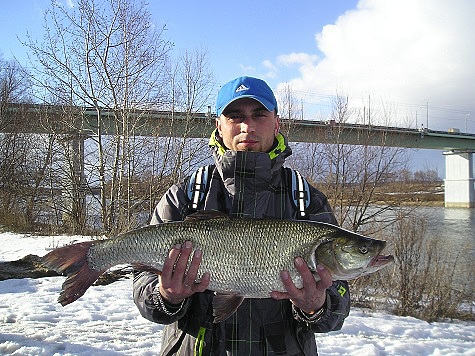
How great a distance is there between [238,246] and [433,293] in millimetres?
9227

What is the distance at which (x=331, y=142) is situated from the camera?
1833cm

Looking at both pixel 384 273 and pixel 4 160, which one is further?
pixel 4 160

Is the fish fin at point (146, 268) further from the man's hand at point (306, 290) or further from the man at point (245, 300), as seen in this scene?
the man's hand at point (306, 290)

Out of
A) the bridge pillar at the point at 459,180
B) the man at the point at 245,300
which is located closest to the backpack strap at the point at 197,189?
the man at the point at 245,300

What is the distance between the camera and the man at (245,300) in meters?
2.30

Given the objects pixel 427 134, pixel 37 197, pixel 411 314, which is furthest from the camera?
pixel 427 134

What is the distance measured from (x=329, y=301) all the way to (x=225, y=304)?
2.09ft

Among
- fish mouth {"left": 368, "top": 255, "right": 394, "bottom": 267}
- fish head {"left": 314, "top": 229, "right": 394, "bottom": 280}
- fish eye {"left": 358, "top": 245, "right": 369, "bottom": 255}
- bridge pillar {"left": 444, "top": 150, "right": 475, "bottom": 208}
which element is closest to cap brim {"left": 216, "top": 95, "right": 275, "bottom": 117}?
fish head {"left": 314, "top": 229, "right": 394, "bottom": 280}

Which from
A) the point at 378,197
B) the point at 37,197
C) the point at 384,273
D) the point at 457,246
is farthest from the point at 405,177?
the point at 37,197

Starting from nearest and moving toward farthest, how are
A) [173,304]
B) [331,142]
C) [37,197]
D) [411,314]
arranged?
1. [173,304]
2. [411,314]
3. [331,142]
4. [37,197]

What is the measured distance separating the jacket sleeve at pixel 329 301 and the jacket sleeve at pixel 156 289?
29.3 inches

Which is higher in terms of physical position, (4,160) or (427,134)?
(427,134)

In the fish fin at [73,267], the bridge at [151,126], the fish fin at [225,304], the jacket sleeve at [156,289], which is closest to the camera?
the fish fin at [225,304]

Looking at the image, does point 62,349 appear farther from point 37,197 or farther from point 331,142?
point 37,197
